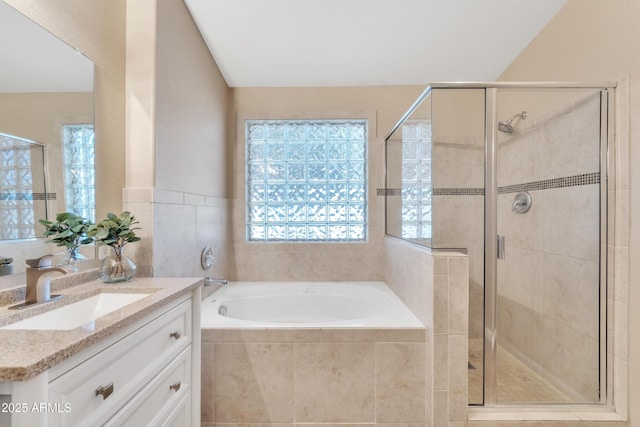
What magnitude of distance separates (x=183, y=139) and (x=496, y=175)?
1.88m

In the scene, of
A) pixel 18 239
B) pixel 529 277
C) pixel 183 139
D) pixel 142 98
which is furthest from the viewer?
pixel 529 277

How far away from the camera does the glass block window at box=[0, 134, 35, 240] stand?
95 cm

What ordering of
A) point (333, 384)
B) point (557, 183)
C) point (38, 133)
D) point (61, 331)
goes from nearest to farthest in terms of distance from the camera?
1. point (61, 331)
2. point (38, 133)
3. point (333, 384)
4. point (557, 183)

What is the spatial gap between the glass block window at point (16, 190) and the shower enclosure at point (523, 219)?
1.82 meters

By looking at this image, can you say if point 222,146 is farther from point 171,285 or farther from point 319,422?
point 319,422

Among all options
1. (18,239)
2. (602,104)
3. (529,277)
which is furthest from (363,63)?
(18,239)

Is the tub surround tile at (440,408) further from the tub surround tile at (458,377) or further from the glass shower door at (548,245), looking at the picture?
the glass shower door at (548,245)

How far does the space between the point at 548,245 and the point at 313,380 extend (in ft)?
5.61

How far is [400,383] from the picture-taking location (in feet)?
5.00

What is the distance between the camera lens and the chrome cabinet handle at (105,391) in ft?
2.40

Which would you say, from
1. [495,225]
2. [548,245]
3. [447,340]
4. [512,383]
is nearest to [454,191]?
[495,225]

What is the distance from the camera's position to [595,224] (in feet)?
5.09

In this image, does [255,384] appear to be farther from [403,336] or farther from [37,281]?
[37,281]

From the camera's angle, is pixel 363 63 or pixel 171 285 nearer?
pixel 171 285
